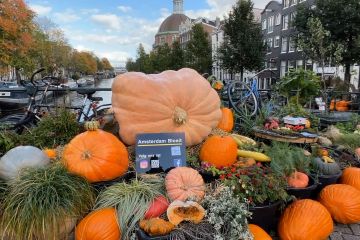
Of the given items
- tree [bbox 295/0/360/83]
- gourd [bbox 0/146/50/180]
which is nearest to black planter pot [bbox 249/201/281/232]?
gourd [bbox 0/146/50/180]

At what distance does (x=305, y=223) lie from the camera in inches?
98.9

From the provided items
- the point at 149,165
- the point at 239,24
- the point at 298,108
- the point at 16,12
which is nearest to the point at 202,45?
the point at 239,24

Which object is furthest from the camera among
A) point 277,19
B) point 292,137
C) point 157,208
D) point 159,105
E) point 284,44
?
point 277,19

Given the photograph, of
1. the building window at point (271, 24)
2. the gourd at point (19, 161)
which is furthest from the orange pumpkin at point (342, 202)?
the building window at point (271, 24)

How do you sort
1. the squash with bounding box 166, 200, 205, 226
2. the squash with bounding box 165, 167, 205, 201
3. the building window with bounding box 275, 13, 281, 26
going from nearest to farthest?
the squash with bounding box 166, 200, 205, 226 < the squash with bounding box 165, 167, 205, 201 < the building window with bounding box 275, 13, 281, 26

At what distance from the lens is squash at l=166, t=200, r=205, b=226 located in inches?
85.4

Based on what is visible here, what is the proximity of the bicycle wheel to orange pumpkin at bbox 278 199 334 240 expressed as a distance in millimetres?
1934

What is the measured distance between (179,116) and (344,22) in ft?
48.4

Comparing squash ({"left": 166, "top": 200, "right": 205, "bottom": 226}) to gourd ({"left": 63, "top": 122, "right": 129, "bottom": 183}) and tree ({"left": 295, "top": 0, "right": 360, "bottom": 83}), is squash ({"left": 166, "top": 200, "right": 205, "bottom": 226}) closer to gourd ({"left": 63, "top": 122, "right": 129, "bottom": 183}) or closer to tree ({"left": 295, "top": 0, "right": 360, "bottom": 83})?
gourd ({"left": 63, "top": 122, "right": 129, "bottom": 183})

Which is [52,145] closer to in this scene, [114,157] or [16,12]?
[114,157]

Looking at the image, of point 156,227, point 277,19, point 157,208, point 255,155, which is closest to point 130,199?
point 157,208

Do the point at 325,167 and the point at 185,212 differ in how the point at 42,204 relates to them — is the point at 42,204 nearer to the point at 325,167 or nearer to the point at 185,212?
the point at 185,212

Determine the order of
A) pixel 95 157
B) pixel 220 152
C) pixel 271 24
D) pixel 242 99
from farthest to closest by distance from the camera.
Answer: pixel 271 24
pixel 242 99
pixel 220 152
pixel 95 157

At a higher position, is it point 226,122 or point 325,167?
point 226,122
